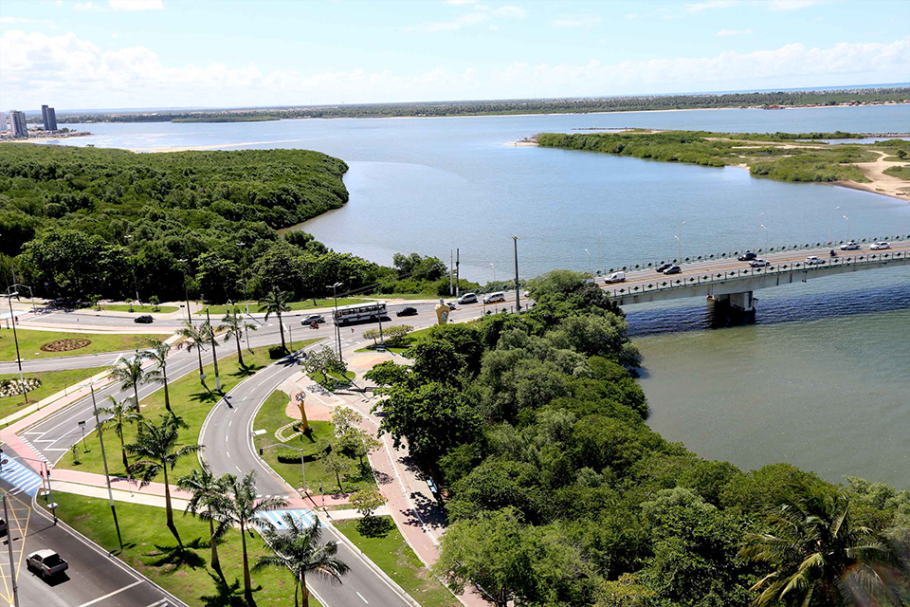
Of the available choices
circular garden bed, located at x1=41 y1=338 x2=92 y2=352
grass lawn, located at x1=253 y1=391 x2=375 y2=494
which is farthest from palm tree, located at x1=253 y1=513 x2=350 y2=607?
circular garden bed, located at x1=41 y1=338 x2=92 y2=352

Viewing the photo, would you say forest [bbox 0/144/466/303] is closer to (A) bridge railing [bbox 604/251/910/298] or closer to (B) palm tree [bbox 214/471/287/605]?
(A) bridge railing [bbox 604/251/910/298]

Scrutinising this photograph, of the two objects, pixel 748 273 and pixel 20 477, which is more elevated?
pixel 748 273

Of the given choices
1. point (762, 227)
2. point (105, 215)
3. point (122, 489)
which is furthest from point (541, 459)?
point (105, 215)

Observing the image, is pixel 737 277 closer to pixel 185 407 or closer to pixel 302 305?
pixel 302 305

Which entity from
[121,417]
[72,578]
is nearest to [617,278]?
[121,417]

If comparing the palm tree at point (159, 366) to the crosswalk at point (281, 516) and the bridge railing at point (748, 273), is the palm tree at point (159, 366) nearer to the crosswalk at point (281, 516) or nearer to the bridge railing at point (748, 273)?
the crosswalk at point (281, 516)

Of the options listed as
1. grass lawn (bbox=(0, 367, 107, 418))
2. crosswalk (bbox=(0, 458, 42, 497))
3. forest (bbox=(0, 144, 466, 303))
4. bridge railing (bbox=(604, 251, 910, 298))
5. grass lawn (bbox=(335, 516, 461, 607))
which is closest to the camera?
grass lawn (bbox=(335, 516, 461, 607))

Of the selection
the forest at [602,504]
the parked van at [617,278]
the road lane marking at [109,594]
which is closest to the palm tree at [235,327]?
the forest at [602,504]
